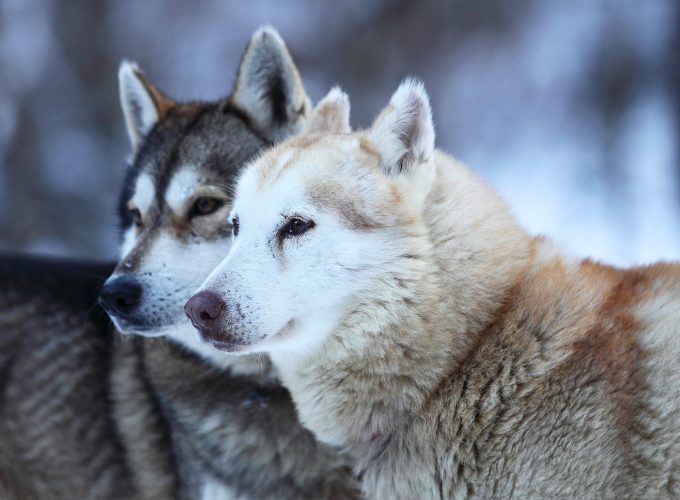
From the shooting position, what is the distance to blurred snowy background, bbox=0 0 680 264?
28.5 feet

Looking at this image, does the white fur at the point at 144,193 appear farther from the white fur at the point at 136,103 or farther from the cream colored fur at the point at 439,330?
the cream colored fur at the point at 439,330

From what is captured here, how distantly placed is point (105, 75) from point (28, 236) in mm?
2802

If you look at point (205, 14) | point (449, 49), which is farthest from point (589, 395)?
point (205, 14)

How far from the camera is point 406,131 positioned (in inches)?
106

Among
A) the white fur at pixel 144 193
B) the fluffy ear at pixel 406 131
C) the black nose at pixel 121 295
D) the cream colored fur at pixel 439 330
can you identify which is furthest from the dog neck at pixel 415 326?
the white fur at pixel 144 193

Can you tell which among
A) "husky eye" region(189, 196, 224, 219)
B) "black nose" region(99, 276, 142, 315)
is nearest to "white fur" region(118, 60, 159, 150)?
"husky eye" region(189, 196, 224, 219)

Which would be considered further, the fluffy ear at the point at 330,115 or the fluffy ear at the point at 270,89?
the fluffy ear at the point at 270,89

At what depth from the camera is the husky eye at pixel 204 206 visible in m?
3.42

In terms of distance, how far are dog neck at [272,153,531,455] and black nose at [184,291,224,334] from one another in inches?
13.0

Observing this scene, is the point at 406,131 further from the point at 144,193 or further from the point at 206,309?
the point at 144,193

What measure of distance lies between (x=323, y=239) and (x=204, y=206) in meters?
1.02

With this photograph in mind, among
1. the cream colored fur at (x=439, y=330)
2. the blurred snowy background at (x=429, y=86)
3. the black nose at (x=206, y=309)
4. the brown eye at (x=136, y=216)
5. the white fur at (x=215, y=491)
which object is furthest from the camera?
the blurred snowy background at (x=429, y=86)

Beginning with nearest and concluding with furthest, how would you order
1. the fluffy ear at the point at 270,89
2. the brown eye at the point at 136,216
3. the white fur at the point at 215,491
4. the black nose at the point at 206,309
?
the black nose at the point at 206,309 < the white fur at the point at 215,491 < the fluffy ear at the point at 270,89 < the brown eye at the point at 136,216

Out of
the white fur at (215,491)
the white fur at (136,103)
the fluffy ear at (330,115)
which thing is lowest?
the white fur at (215,491)
